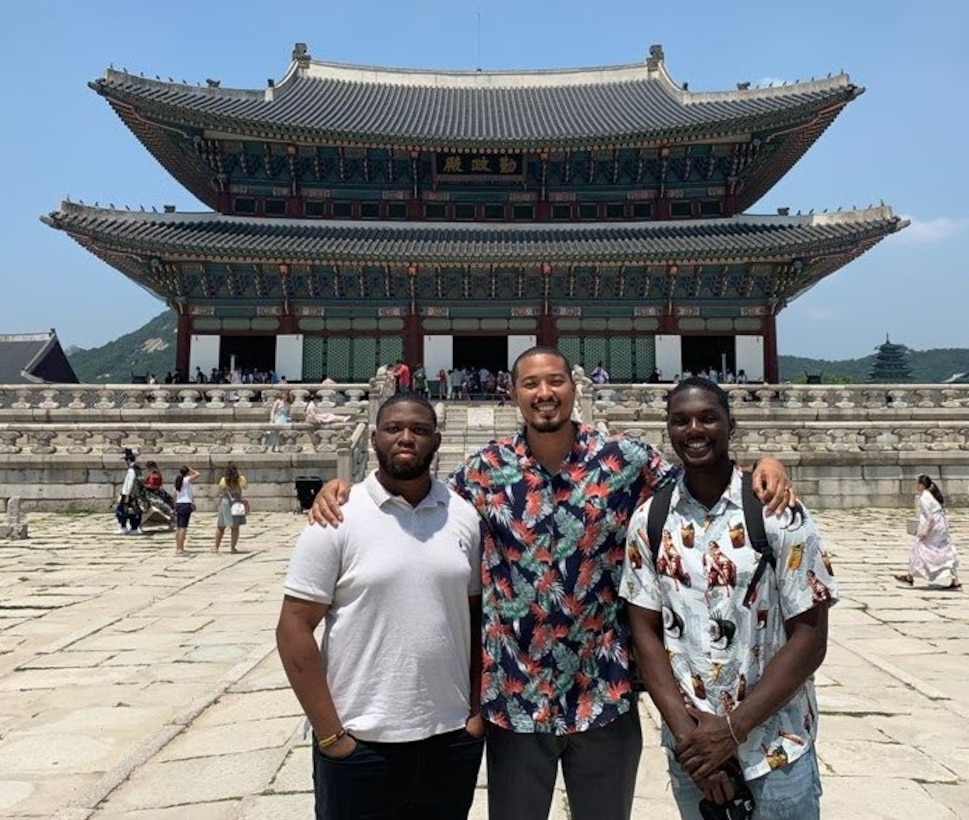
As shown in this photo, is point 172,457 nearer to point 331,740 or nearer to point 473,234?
point 473,234

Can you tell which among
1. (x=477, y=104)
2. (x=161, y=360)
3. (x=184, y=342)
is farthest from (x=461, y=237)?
(x=161, y=360)

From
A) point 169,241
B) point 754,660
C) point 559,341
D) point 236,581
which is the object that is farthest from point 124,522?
point 559,341

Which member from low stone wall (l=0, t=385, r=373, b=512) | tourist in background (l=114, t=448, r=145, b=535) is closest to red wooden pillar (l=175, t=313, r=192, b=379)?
low stone wall (l=0, t=385, r=373, b=512)

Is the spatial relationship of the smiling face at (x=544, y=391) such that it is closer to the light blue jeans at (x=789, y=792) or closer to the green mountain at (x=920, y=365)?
the light blue jeans at (x=789, y=792)

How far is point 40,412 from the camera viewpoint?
58.6 ft

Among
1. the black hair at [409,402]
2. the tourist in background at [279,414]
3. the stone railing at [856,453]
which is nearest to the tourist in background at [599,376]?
the stone railing at [856,453]

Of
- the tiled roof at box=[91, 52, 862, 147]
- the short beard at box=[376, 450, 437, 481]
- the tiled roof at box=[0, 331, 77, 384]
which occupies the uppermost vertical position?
the tiled roof at box=[91, 52, 862, 147]

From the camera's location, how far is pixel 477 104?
2858 cm

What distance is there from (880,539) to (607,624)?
447 inches

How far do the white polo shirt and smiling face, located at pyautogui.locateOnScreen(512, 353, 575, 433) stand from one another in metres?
0.51

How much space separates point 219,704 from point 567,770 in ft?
10.6

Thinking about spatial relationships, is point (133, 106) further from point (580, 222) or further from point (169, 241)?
point (580, 222)

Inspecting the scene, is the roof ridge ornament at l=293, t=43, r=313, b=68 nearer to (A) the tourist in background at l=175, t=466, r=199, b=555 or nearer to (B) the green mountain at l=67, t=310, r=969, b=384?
(A) the tourist in background at l=175, t=466, r=199, b=555

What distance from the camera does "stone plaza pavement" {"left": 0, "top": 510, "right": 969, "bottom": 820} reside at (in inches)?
139
